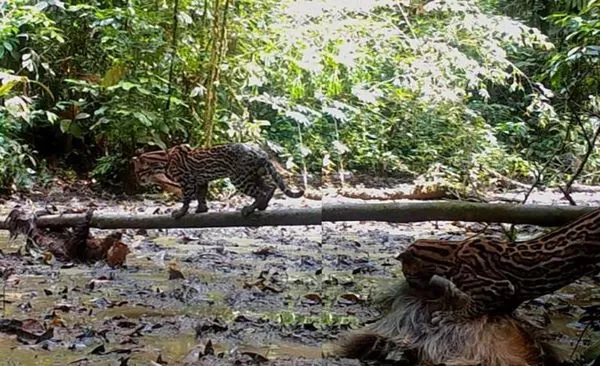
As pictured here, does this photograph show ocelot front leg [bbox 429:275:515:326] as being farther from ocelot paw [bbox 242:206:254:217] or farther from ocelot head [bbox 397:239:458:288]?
ocelot paw [bbox 242:206:254:217]

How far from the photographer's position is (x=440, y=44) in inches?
230

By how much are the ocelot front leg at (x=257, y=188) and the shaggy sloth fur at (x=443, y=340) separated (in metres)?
1.58

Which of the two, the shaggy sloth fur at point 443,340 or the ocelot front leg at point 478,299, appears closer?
the shaggy sloth fur at point 443,340

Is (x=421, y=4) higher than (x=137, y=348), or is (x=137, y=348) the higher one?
(x=421, y=4)

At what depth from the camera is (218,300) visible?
8.43 feet

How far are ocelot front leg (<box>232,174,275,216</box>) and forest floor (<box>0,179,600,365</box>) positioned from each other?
29cm

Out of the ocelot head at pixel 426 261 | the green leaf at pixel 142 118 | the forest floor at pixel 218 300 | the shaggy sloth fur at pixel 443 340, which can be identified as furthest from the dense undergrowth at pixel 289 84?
the shaggy sloth fur at pixel 443 340

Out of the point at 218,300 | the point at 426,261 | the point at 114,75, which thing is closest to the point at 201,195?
the point at 218,300

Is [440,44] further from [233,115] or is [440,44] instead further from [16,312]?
[16,312]

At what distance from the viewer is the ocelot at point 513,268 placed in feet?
6.23

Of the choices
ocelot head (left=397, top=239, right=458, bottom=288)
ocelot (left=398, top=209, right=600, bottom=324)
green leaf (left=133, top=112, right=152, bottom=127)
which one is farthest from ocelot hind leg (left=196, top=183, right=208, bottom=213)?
green leaf (left=133, top=112, right=152, bottom=127)

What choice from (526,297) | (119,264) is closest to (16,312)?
(119,264)

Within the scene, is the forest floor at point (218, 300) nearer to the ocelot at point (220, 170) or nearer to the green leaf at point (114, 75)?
the ocelot at point (220, 170)

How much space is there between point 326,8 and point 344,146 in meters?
2.20
